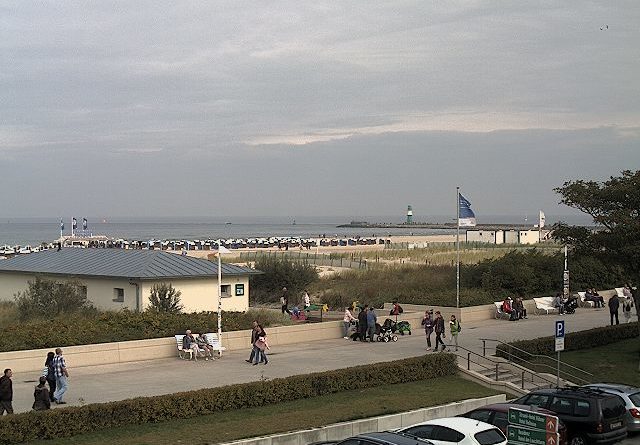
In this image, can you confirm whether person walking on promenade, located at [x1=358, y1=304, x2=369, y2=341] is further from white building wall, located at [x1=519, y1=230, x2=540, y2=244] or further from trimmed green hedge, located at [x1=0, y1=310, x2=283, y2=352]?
white building wall, located at [x1=519, y1=230, x2=540, y2=244]

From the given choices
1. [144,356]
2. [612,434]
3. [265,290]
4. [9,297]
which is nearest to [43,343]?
[144,356]

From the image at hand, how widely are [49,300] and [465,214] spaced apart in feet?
59.2

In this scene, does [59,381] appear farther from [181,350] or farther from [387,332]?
[387,332]

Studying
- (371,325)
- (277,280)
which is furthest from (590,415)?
(277,280)

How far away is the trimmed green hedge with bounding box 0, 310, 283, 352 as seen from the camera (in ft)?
78.0

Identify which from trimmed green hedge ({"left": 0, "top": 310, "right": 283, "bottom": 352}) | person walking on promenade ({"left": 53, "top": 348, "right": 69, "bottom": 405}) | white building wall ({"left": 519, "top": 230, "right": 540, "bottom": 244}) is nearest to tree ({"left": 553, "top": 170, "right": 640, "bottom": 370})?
trimmed green hedge ({"left": 0, "top": 310, "right": 283, "bottom": 352})

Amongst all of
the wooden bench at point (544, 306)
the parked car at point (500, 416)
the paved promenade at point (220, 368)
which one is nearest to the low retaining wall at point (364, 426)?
the parked car at point (500, 416)

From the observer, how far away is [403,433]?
14078mm

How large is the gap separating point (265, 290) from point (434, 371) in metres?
23.3

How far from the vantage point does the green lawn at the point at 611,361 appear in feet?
82.2

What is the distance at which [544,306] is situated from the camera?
39062mm

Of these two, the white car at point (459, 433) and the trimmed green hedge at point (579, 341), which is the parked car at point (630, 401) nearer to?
the white car at point (459, 433)

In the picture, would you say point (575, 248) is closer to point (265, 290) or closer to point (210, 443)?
point (210, 443)

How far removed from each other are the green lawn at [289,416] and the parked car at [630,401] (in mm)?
3698
